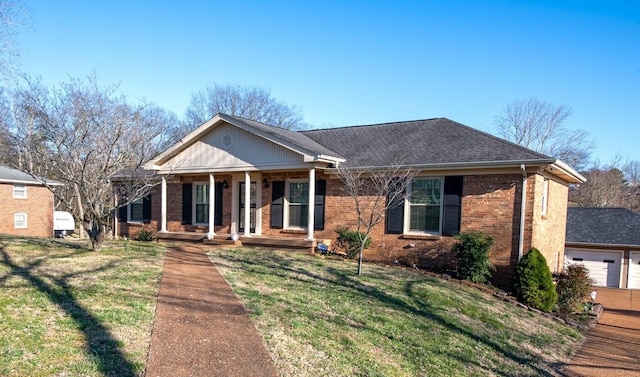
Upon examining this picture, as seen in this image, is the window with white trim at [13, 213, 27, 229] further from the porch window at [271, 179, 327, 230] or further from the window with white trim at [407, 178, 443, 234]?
the window with white trim at [407, 178, 443, 234]

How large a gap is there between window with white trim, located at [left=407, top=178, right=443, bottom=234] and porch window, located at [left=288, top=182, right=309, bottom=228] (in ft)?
11.6

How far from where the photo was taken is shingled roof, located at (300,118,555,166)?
11.6 meters

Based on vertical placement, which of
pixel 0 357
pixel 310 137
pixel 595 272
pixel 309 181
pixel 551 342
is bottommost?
pixel 595 272

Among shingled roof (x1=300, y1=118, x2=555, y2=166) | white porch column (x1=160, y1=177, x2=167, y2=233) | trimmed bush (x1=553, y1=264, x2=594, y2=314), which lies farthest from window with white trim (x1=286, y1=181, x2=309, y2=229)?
trimmed bush (x1=553, y1=264, x2=594, y2=314)

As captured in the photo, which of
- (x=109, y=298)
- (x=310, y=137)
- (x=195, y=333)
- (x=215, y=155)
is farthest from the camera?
(x=310, y=137)

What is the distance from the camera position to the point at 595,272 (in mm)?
21297

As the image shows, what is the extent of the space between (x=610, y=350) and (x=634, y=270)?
46.8 ft

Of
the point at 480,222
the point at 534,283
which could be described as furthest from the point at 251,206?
the point at 534,283

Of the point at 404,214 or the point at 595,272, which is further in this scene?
the point at 595,272

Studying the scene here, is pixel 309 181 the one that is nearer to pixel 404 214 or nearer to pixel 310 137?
pixel 404 214

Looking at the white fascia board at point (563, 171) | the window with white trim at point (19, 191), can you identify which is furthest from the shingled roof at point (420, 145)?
the window with white trim at point (19, 191)

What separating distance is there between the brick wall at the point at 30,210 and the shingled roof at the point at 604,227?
29.0m

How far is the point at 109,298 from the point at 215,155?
9142mm

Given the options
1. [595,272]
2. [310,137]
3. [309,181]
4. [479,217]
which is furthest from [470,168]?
[595,272]
